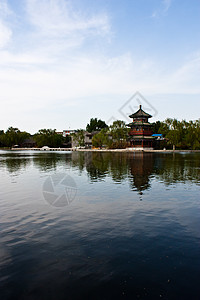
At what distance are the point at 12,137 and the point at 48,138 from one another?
23.7 meters

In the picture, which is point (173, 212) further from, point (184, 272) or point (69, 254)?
point (69, 254)

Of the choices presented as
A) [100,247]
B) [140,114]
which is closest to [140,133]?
[140,114]

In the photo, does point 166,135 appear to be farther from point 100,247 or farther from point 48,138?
point 100,247

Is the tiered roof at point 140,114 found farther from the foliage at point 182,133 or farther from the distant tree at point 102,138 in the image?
the distant tree at point 102,138

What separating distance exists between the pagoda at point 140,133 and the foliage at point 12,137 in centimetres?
7419

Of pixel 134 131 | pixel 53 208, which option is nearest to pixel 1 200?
pixel 53 208

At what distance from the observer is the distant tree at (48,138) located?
5059 inches

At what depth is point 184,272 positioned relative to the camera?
6887 mm

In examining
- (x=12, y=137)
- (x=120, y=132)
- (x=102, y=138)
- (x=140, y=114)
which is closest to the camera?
(x=120, y=132)

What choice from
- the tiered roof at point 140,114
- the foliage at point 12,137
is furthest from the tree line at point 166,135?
the foliage at point 12,137

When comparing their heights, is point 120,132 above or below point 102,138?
above

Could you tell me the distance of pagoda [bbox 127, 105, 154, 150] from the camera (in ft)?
297

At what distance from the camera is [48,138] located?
12875 centimetres

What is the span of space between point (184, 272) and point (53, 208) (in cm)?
844
